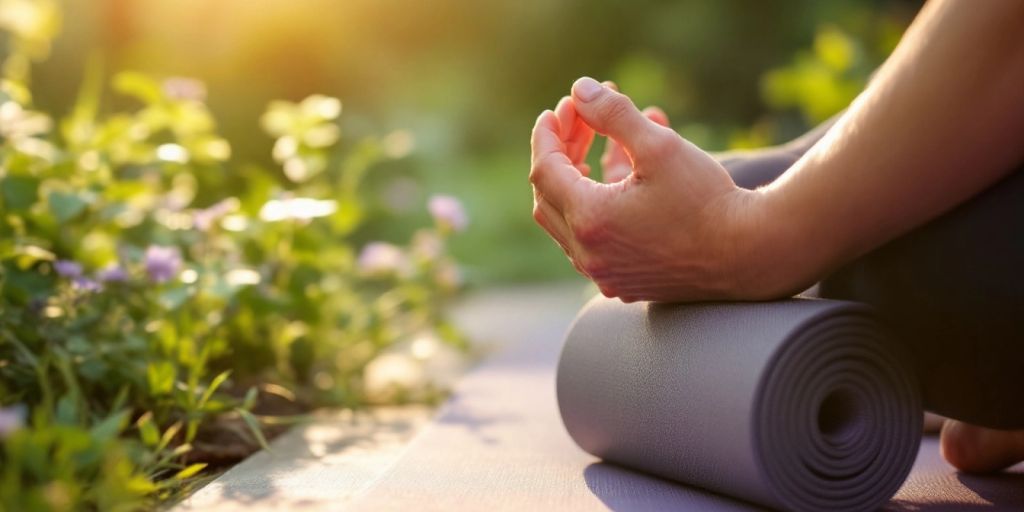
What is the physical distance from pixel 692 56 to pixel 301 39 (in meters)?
3.37

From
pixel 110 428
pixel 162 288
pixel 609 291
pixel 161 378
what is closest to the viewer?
pixel 110 428

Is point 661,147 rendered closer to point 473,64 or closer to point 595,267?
point 595,267

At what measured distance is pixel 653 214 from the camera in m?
1.32

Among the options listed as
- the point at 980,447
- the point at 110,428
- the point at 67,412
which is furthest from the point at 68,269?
the point at 980,447

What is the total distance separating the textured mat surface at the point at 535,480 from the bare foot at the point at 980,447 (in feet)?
0.08

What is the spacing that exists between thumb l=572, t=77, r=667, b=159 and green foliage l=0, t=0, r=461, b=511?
630mm

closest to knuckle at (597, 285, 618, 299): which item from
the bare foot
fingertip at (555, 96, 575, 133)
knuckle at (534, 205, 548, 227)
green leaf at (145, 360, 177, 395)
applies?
knuckle at (534, 205, 548, 227)

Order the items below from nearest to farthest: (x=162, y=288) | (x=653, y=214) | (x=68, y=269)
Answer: (x=653, y=214), (x=68, y=269), (x=162, y=288)

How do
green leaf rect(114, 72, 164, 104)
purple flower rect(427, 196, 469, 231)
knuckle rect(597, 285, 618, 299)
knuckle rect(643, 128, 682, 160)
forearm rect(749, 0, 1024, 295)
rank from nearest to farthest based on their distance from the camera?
forearm rect(749, 0, 1024, 295) → knuckle rect(643, 128, 682, 160) → knuckle rect(597, 285, 618, 299) → green leaf rect(114, 72, 164, 104) → purple flower rect(427, 196, 469, 231)

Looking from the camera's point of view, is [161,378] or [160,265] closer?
[161,378]

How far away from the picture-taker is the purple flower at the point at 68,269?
176 centimetres

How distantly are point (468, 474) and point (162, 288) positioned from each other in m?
0.78

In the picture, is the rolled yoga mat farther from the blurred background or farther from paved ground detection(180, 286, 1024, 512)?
the blurred background

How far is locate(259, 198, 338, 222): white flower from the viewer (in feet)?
7.18
